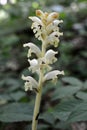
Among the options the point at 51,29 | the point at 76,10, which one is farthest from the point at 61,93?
the point at 76,10

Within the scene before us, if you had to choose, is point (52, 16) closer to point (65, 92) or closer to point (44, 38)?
point (44, 38)

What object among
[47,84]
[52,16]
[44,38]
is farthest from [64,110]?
[47,84]

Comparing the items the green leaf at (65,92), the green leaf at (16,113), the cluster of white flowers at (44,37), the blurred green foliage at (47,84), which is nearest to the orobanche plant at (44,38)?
the cluster of white flowers at (44,37)

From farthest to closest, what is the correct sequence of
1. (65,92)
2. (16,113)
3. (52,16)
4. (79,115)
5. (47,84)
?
(47,84) → (65,92) → (16,113) → (52,16) → (79,115)

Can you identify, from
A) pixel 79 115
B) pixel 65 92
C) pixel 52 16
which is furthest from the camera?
pixel 65 92

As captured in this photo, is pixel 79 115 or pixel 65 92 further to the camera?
pixel 65 92

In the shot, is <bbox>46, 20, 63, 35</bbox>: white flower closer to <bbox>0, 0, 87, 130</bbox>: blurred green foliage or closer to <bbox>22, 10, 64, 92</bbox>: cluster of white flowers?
<bbox>22, 10, 64, 92</bbox>: cluster of white flowers

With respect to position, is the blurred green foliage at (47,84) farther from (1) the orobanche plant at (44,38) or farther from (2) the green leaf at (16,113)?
(1) the orobanche plant at (44,38)
